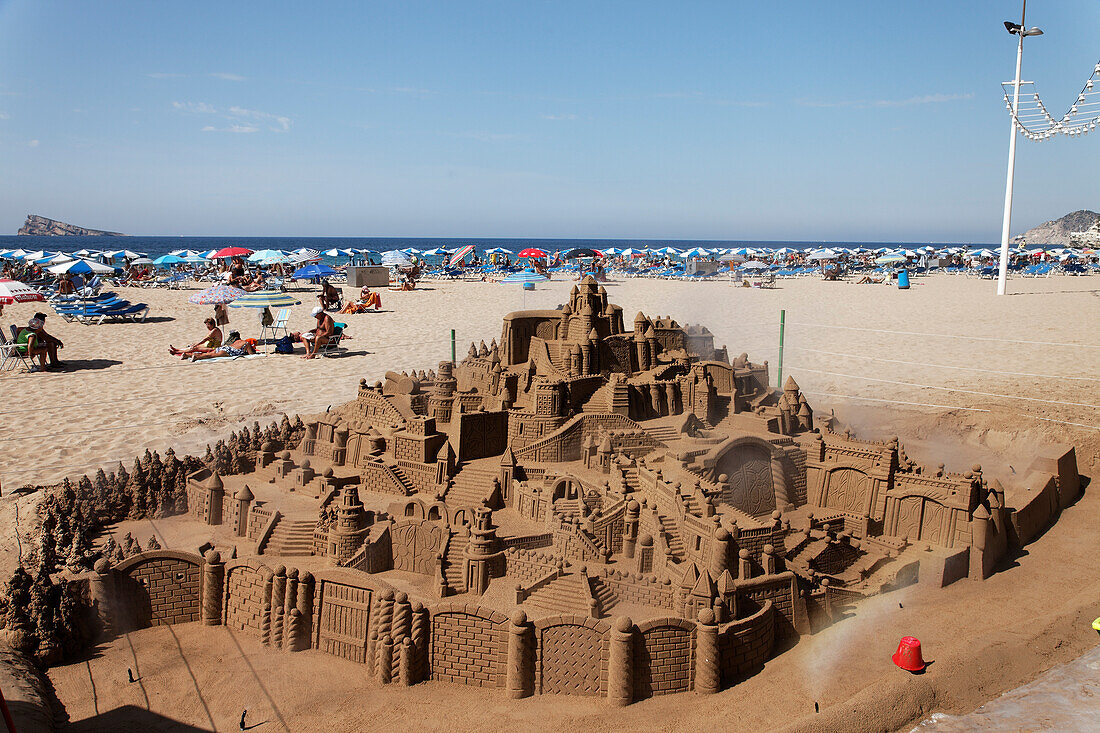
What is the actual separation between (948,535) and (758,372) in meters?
7.88

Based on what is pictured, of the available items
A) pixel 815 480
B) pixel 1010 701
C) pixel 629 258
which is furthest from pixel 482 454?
pixel 629 258

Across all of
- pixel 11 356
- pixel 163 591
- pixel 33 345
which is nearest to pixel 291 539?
pixel 163 591

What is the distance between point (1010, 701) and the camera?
10227 millimetres

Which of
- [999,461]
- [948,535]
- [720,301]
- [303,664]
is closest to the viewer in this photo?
[303,664]

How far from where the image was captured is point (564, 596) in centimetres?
1155

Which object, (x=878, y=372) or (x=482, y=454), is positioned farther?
(x=878, y=372)

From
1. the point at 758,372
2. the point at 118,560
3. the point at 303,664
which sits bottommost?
the point at 303,664

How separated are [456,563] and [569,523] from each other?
2.13m

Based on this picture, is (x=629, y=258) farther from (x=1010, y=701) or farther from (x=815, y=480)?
(x=1010, y=701)

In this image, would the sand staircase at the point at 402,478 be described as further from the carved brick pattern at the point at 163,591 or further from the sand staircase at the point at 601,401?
the carved brick pattern at the point at 163,591

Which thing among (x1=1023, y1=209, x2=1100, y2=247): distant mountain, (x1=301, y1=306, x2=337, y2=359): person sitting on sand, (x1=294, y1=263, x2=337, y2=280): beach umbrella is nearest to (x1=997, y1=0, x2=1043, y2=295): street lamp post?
(x1=1023, y1=209, x2=1100, y2=247): distant mountain

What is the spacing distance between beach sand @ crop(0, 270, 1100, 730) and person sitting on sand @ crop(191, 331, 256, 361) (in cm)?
136

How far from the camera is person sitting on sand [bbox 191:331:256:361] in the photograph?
3200 centimetres

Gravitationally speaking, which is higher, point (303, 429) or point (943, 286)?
point (943, 286)
